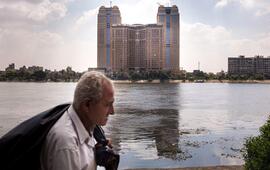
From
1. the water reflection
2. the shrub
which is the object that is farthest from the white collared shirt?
the water reflection

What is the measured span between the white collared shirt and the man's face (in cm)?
11

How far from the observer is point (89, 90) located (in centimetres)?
241

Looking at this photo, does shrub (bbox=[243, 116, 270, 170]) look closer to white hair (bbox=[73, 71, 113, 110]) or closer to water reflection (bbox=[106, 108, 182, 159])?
white hair (bbox=[73, 71, 113, 110])

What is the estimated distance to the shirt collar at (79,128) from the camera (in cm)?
236

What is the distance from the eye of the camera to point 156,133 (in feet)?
82.5

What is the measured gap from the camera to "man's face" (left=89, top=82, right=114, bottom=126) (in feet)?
8.06

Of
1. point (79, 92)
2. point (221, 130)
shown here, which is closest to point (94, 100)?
point (79, 92)

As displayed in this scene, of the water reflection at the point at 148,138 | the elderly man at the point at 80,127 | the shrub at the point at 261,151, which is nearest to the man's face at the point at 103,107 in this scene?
the elderly man at the point at 80,127

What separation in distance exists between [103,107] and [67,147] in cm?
37

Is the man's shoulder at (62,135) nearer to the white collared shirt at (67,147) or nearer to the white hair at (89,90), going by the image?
the white collared shirt at (67,147)

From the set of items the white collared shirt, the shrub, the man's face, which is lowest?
the shrub

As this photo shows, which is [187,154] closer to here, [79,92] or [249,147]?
[249,147]

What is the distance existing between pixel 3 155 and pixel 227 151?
17.6 m

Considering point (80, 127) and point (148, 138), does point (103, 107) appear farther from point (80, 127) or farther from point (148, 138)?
point (148, 138)
